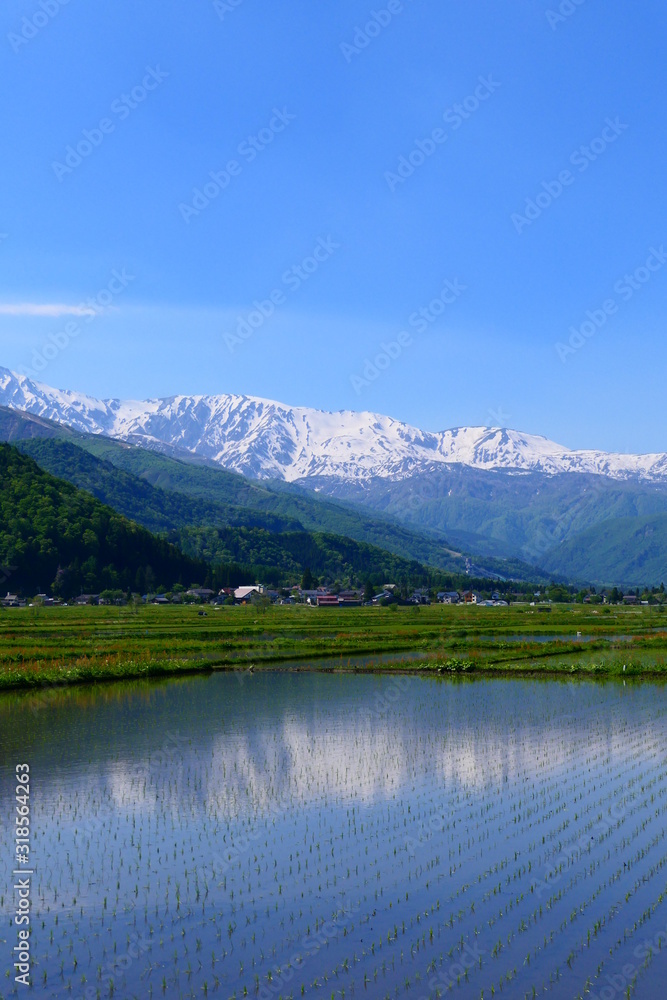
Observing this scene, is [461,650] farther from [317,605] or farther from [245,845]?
[317,605]

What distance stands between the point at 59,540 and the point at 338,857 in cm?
15514

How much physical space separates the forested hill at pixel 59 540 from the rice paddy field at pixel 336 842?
388ft

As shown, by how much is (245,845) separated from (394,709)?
70.1 feet

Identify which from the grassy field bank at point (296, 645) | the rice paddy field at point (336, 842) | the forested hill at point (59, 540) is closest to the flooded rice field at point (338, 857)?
the rice paddy field at point (336, 842)

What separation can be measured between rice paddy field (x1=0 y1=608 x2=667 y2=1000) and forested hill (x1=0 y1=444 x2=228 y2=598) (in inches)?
4660

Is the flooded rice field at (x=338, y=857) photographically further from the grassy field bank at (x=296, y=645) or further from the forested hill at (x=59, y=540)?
the forested hill at (x=59, y=540)

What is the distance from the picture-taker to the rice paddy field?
47.3ft

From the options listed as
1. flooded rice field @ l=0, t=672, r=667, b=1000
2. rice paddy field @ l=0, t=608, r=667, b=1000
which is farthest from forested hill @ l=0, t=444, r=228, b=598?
flooded rice field @ l=0, t=672, r=667, b=1000

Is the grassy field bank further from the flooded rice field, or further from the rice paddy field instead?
the flooded rice field

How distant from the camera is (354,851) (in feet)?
65.9

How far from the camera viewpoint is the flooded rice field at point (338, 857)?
14320mm

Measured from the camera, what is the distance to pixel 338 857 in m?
19.7

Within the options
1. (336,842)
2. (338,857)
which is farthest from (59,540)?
(338,857)

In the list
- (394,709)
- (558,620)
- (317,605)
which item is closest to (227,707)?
(394,709)
